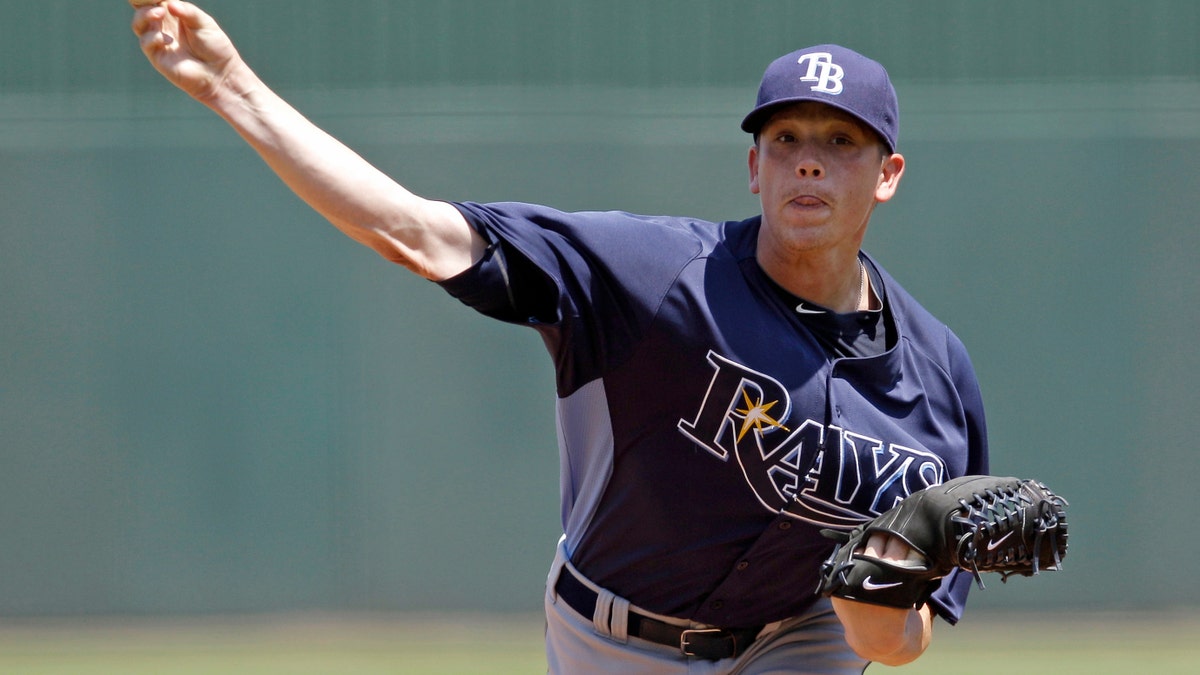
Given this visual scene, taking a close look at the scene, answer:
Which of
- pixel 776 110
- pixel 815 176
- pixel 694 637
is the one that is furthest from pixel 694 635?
pixel 776 110

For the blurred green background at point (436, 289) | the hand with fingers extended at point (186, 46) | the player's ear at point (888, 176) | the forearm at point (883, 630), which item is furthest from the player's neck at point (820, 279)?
the blurred green background at point (436, 289)

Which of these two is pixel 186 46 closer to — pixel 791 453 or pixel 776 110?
pixel 776 110

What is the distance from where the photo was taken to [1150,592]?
6.12 metres

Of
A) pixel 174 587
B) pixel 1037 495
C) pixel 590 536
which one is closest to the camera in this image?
pixel 1037 495

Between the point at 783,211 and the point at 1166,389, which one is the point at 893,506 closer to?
the point at 783,211

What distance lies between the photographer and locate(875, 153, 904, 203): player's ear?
2.74 m

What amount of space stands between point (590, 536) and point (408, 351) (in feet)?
11.3

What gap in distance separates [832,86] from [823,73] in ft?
0.11

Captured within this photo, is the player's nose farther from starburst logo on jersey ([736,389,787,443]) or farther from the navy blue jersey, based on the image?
starburst logo on jersey ([736,389,787,443])

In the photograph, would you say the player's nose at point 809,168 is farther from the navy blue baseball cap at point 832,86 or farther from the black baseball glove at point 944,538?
the black baseball glove at point 944,538

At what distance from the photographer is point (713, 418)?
2.53 metres

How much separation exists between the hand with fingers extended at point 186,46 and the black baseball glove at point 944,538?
4.22ft

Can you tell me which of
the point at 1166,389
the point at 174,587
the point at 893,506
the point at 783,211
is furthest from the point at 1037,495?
the point at 174,587

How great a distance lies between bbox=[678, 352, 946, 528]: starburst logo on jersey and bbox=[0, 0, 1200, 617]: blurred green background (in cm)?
347
